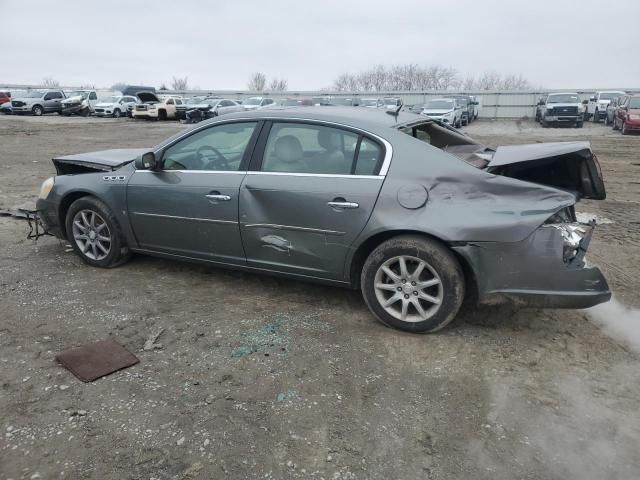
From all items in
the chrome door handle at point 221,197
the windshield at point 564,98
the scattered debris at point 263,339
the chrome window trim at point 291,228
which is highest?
the windshield at point 564,98

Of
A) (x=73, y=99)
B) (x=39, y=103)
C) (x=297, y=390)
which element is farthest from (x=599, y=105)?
(x=39, y=103)

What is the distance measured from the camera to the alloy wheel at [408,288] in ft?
11.7

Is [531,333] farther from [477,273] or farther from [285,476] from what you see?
[285,476]

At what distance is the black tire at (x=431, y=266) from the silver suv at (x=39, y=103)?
37623 millimetres

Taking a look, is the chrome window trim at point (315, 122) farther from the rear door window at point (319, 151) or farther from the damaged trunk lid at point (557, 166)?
the damaged trunk lid at point (557, 166)

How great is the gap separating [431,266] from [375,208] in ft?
1.83

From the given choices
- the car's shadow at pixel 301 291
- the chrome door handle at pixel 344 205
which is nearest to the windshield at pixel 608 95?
the car's shadow at pixel 301 291

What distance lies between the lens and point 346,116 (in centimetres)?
402

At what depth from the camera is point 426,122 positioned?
14.6 ft

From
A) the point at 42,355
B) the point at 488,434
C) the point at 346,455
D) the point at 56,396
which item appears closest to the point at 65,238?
the point at 42,355

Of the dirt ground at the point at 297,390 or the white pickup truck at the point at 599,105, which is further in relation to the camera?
the white pickup truck at the point at 599,105

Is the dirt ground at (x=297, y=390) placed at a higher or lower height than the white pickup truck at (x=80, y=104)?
lower

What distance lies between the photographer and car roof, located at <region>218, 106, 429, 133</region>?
3891mm

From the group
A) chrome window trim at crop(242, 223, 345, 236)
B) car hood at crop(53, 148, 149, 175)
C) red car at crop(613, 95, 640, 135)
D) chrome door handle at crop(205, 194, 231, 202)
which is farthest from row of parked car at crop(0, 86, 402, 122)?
chrome window trim at crop(242, 223, 345, 236)
